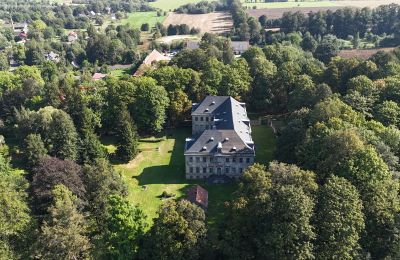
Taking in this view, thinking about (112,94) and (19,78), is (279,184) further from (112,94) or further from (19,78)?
(19,78)

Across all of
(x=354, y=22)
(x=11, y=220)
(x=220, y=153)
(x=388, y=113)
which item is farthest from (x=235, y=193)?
(x=354, y=22)

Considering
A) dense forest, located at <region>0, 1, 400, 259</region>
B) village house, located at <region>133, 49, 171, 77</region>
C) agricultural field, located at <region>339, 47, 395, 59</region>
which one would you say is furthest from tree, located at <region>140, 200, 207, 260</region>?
agricultural field, located at <region>339, 47, 395, 59</region>

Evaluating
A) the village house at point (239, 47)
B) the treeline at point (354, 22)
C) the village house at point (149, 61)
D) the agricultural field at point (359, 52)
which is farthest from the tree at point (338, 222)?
the treeline at point (354, 22)

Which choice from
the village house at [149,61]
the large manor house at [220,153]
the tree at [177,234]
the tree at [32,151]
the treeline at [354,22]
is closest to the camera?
the tree at [177,234]

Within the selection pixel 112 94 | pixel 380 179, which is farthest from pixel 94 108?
pixel 380 179

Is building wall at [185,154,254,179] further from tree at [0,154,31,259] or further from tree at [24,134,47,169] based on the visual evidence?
tree at [0,154,31,259]

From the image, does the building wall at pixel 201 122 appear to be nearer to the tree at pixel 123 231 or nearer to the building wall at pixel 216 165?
the building wall at pixel 216 165
